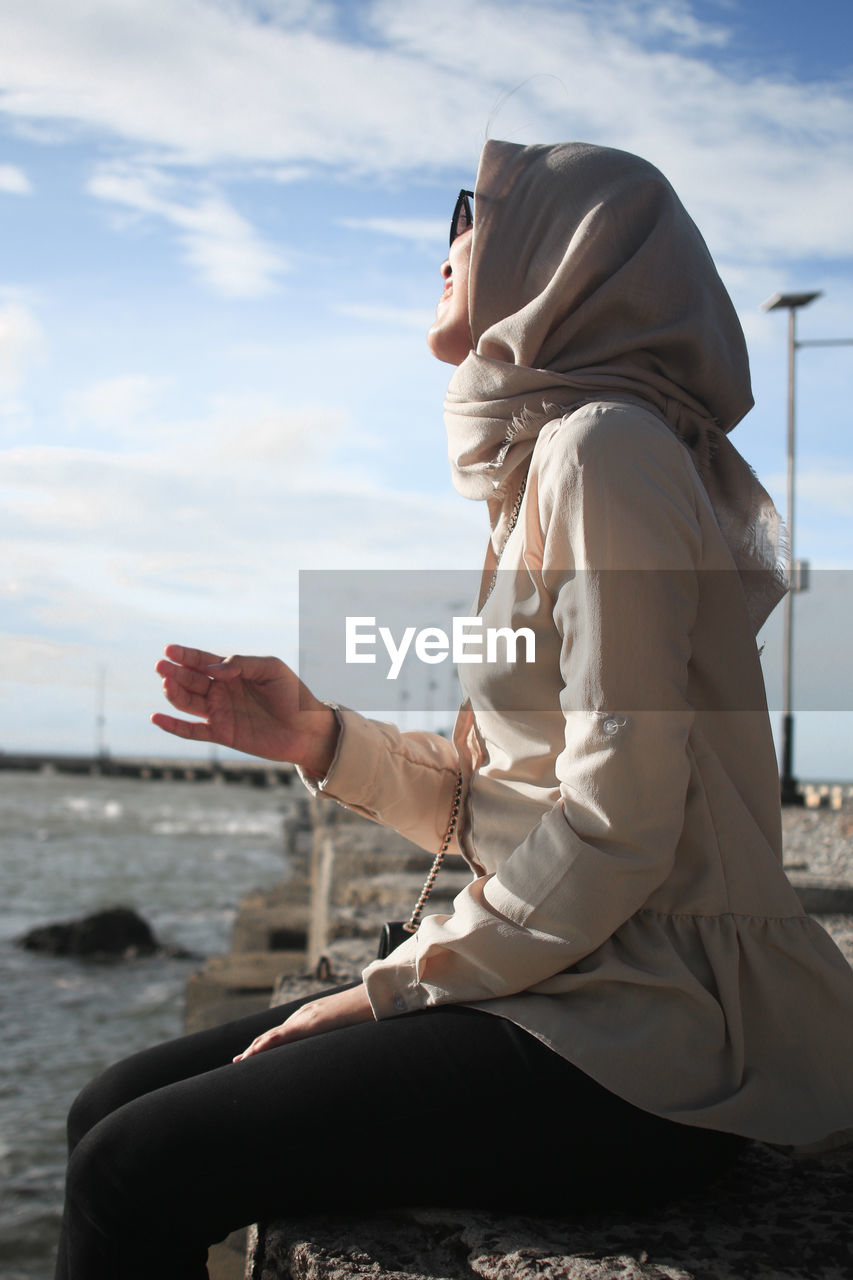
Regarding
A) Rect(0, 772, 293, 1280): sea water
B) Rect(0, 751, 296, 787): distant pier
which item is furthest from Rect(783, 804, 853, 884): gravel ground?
Rect(0, 751, 296, 787): distant pier

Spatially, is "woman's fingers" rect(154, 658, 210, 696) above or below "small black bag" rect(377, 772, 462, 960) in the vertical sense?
above

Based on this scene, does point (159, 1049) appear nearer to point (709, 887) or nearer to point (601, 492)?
point (709, 887)

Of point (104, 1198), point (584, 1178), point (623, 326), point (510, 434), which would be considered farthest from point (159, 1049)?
point (623, 326)

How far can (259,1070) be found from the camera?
1.67m

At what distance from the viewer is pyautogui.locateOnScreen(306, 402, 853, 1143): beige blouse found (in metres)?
1.66

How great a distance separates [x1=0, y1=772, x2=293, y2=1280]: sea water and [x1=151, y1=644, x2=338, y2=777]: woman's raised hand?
4880 mm

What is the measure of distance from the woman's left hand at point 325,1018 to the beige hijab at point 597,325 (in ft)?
3.00

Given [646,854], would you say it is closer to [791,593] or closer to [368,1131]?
[368,1131]

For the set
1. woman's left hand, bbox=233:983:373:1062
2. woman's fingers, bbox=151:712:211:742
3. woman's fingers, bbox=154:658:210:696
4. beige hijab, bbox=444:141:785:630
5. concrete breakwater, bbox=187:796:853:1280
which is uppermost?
beige hijab, bbox=444:141:785:630

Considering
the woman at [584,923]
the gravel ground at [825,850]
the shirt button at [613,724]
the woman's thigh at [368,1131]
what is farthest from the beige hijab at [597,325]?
the gravel ground at [825,850]

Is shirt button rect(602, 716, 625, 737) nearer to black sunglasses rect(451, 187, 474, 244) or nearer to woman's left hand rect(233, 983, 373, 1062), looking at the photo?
woman's left hand rect(233, 983, 373, 1062)

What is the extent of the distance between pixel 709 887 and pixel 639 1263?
513 millimetres

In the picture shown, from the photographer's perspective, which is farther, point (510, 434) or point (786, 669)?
point (786, 669)

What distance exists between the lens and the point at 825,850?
7992 millimetres
